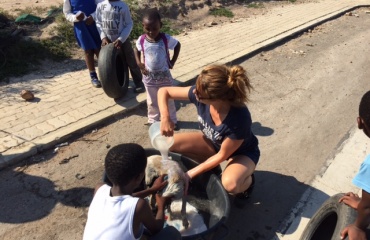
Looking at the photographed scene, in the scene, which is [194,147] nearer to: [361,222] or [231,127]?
[231,127]

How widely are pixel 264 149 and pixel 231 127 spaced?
1.48 meters

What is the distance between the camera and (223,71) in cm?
302

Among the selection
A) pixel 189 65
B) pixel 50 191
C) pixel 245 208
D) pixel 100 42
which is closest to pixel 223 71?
pixel 245 208

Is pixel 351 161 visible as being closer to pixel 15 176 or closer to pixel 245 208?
pixel 245 208

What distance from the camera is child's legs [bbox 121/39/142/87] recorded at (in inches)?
213

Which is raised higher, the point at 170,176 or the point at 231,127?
the point at 231,127

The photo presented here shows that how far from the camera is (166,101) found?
363cm

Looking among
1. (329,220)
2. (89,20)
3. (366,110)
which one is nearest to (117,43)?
(89,20)

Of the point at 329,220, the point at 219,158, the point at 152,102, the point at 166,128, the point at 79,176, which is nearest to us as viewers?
the point at 329,220

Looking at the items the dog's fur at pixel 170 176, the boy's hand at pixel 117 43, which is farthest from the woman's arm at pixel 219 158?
the boy's hand at pixel 117 43

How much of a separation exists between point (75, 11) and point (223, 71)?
3.20 meters

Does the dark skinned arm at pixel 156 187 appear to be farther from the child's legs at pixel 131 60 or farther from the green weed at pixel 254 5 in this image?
the green weed at pixel 254 5

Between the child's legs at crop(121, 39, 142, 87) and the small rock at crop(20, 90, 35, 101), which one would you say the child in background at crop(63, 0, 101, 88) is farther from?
the small rock at crop(20, 90, 35, 101)

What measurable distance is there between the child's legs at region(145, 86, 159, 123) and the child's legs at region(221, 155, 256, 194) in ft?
5.06
